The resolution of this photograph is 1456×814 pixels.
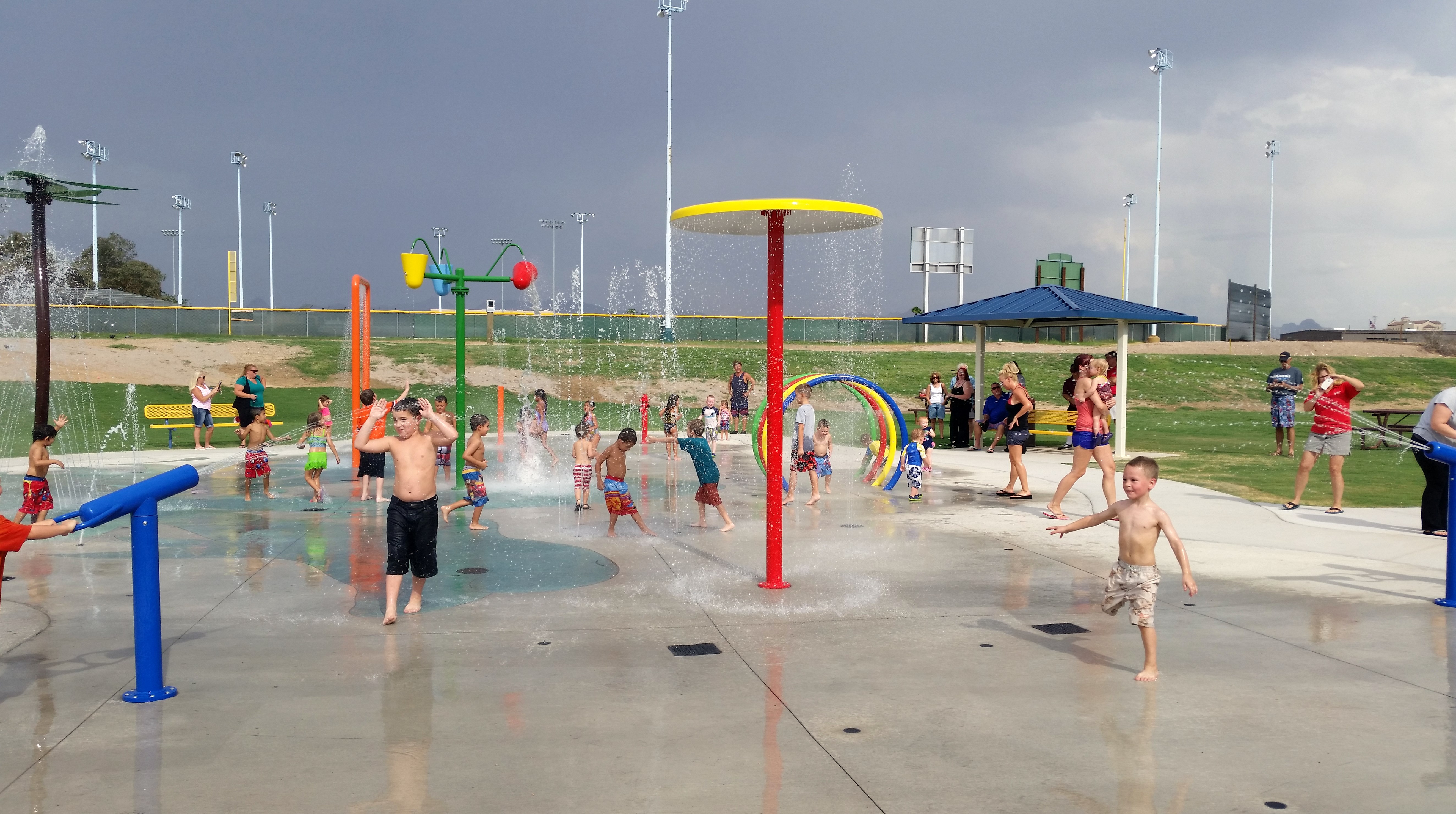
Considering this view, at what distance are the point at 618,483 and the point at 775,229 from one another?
360 centimetres

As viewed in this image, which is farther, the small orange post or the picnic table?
the picnic table

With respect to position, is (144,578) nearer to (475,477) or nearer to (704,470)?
(475,477)

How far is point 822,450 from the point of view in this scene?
13.2 metres

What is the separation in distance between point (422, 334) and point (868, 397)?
37.6 metres

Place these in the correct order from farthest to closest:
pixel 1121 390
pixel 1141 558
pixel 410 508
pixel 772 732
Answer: pixel 1121 390
pixel 410 508
pixel 1141 558
pixel 772 732

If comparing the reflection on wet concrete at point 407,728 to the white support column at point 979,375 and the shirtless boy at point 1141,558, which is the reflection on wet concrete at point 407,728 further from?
the white support column at point 979,375

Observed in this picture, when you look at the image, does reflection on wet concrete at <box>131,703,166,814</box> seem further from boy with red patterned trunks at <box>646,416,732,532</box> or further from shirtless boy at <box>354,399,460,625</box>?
boy with red patterned trunks at <box>646,416,732,532</box>

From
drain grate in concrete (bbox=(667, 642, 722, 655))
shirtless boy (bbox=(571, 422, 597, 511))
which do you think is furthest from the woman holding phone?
drain grate in concrete (bbox=(667, 642, 722, 655))

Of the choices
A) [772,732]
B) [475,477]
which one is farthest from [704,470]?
[772,732]

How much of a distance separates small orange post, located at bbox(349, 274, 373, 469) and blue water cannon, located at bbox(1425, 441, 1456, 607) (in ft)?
37.3

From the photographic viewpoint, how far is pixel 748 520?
11.3 meters

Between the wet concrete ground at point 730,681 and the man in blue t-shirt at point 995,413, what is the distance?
7422 mm

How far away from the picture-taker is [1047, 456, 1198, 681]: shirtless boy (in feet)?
18.7

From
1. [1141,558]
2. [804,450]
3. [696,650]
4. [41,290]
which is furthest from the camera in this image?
[41,290]
